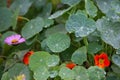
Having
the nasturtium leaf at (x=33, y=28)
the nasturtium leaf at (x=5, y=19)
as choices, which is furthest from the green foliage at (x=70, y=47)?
the nasturtium leaf at (x=5, y=19)

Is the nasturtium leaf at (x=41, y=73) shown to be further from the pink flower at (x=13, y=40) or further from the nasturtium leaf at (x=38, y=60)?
the pink flower at (x=13, y=40)

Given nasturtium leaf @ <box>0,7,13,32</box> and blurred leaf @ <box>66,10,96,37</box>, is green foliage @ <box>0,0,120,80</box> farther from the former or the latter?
nasturtium leaf @ <box>0,7,13,32</box>

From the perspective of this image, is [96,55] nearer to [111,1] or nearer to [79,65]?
[79,65]

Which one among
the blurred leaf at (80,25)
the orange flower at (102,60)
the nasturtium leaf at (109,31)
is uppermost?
the blurred leaf at (80,25)

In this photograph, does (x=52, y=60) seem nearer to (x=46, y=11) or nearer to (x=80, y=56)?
(x=80, y=56)

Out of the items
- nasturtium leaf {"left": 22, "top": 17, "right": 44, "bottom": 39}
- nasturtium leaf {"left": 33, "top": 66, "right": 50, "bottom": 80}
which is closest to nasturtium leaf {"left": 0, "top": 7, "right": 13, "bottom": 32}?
nasturtium leaf {"left": 22, "top": 17, "right": 44, "bottom": 39}
